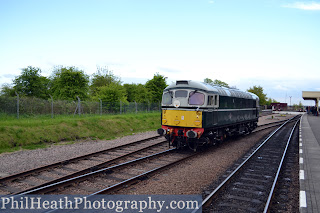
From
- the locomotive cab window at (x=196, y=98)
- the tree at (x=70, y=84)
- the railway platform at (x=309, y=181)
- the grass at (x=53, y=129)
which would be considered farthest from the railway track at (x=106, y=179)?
the tree at (x=70, y=84)

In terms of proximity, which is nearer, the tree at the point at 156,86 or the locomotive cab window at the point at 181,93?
the locomotive cab window at the point at 181,93

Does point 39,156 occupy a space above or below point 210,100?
below

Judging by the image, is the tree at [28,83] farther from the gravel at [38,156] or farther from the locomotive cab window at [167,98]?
the locomotive cab window at [167,98]

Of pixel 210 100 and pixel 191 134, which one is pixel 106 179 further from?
pixel 210 100

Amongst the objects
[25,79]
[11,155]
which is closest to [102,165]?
[11,155]

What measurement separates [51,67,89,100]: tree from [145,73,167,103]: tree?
1153 centimetres

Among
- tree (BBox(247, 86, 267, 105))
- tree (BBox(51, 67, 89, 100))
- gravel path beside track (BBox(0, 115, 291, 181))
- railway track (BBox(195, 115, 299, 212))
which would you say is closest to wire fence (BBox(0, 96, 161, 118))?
tree (BBox(51, 67, 89, 100))

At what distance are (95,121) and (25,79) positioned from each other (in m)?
8.62

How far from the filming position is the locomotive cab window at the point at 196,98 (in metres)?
11.9

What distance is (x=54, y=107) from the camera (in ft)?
63.2

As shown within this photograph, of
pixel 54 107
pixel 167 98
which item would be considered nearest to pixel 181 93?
pixel 167 98

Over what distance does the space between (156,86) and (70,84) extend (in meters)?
13.2

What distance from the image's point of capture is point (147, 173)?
28.0 feet

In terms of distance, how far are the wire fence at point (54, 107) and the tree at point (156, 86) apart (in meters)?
7.39
